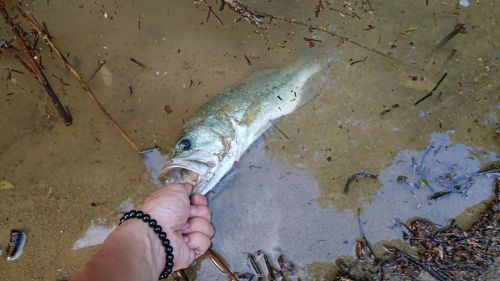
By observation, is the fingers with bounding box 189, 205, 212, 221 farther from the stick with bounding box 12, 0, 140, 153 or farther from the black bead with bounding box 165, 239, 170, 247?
the stick with bounding box 12, 0, 140, 153

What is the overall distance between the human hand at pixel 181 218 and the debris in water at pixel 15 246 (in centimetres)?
128

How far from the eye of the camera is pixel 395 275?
3.28 meters

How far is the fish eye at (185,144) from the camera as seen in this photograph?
3.21 metres

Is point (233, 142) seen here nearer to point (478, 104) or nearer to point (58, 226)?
point (58, 226)

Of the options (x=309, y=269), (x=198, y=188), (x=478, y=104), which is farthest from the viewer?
(x=478, y=104)

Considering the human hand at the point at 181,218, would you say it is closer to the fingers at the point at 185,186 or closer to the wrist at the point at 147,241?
the fingers at the point at 185,186

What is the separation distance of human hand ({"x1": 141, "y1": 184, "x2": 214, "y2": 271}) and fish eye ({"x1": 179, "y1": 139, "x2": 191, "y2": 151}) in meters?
0.32

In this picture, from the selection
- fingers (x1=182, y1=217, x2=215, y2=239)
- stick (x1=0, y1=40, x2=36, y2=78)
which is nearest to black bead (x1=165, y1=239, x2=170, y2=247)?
fingers (x1=182, y1=217, x2=215, y2=239)

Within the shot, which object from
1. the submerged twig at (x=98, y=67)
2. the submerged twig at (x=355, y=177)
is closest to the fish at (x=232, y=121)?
the submerged twig at (x=355, y=177)

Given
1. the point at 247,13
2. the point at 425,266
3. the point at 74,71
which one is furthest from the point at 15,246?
the point at 425,266

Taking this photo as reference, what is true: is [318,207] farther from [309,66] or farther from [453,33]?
[453,33]

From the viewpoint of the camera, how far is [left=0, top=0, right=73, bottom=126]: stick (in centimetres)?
356

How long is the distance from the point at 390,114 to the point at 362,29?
2.60 ft

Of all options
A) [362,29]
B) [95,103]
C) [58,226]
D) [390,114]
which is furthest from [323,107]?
[58,226]
